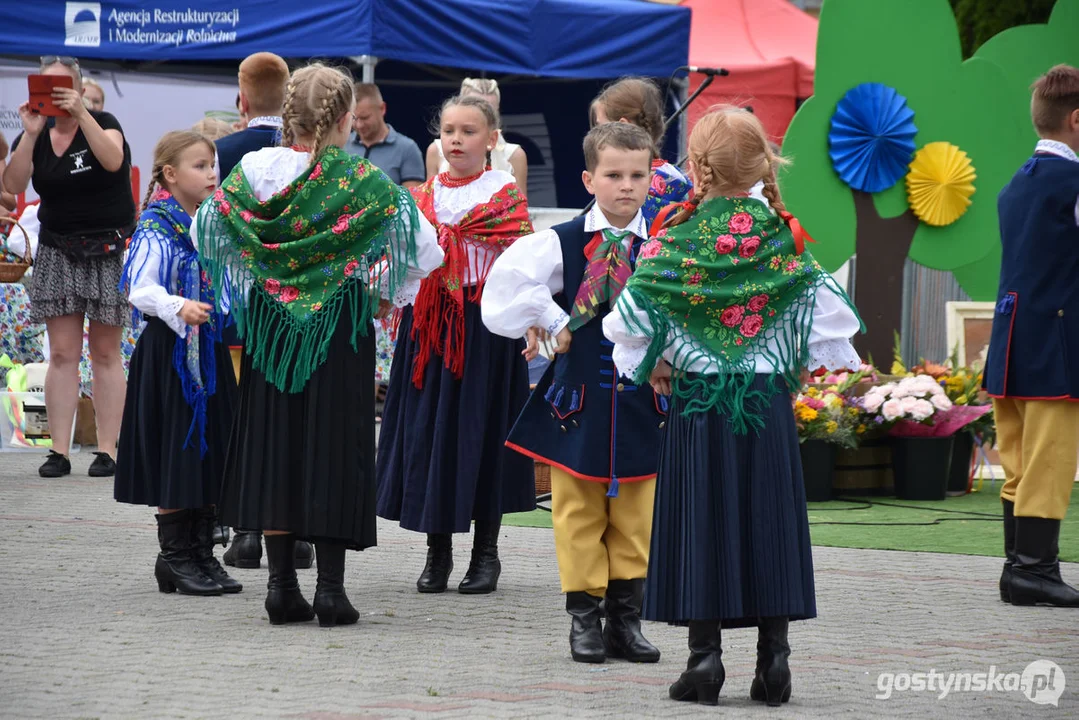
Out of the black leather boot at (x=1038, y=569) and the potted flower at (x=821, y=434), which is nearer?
the black leather boot at (x=1038, y=569)

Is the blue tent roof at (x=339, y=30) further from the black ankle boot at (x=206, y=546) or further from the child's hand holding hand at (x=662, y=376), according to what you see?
the child's hand holding hand at (x=662, y=376)

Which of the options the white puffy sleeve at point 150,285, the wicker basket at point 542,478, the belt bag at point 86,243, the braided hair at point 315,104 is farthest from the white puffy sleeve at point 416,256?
the belt bag at point 86,243

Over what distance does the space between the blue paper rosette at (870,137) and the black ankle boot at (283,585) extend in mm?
5689

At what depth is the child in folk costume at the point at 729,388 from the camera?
384 centimetres

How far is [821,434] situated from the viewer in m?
7.95

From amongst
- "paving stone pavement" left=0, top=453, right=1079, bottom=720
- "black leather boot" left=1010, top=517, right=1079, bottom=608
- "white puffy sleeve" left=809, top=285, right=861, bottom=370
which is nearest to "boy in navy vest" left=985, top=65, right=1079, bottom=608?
"black leather boot" left=1010, top=517, right=1079, bottom=608

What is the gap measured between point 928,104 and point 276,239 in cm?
624

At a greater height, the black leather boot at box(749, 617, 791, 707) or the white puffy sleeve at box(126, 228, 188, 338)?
the white puffy sleeve at box(126, 228, 188, 338)

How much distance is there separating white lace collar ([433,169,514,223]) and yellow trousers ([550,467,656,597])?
4.57 feet

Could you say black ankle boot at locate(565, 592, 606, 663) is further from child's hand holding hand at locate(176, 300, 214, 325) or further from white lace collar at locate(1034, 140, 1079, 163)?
white lace collar at locate(1034, 140, 1079, 163)

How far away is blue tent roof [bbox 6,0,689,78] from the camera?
10562mm

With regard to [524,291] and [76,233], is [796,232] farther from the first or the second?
[76,233]

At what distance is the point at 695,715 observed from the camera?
146 inches

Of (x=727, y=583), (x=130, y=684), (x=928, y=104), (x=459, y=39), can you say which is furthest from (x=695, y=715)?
(x=459, y=39)
